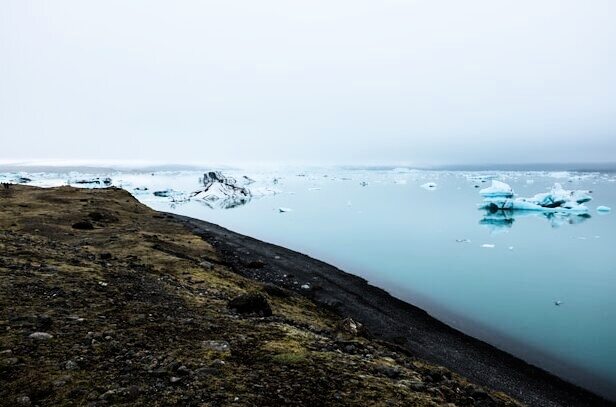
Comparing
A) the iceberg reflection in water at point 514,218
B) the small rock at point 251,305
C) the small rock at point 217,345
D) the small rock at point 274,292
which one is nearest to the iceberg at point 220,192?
the iceberg reflection in water at point 514,218

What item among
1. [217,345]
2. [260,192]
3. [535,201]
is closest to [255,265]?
[217,345]

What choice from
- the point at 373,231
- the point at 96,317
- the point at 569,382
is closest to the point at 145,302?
the point at 96,317

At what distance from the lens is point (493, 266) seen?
32656 mm

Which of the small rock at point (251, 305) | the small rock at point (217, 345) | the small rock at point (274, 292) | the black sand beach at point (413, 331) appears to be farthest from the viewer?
the small rock at point (274, 292)

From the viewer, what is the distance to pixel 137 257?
17500 mm

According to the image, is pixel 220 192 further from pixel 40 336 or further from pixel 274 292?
pixel 40 336

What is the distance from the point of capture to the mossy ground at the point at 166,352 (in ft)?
20.9

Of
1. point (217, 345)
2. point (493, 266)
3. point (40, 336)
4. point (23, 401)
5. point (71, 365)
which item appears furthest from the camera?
point (493, 266)

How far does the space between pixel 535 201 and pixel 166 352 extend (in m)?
73.8

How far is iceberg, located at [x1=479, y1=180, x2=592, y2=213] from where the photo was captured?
65.0 metres

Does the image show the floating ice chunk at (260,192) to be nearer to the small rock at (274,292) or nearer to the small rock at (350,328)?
the small rock at (274,292)

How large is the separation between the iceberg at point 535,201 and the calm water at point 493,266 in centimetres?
311

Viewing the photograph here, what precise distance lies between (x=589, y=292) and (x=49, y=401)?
101 ft

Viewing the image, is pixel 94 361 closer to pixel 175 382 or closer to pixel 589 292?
pixel 175 382
